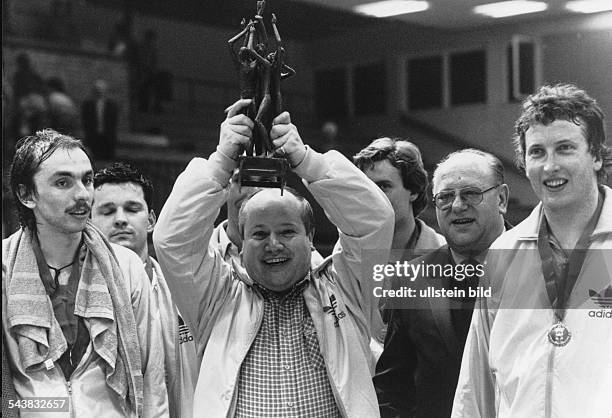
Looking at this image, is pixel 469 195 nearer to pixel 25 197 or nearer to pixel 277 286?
pixel 277 286

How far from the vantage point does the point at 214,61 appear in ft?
11.7

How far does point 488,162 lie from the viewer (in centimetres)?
282

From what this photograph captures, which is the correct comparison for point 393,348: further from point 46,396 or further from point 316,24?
point 316,24

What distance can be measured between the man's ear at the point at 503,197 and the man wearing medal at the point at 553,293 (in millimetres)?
213

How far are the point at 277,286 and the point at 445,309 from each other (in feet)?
1.80

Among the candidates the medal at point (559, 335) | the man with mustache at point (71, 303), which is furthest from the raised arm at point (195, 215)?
the medal at point (559, 335)

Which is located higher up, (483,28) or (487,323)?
(483,28)

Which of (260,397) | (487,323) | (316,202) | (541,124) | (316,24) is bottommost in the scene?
(260,397)

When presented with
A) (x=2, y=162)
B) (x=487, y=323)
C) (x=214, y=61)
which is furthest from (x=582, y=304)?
(x=2, y=162)

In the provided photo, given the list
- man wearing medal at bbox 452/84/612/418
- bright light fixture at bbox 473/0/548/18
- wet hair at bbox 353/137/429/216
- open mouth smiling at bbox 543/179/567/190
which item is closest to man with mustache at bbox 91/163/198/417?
wet hair at bbox 353/137/429/216

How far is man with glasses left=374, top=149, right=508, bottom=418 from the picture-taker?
2.70 metres

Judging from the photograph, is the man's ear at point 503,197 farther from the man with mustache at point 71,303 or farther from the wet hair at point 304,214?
the man with mustache at point 71,303

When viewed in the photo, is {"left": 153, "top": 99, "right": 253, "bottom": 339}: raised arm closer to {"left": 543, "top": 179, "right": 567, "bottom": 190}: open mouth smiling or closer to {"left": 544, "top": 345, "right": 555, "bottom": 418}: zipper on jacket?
{"left": 543, "top": 179, "right": 567, "bottom": 190}: open mouth smiling

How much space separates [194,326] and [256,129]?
1.81 feet
